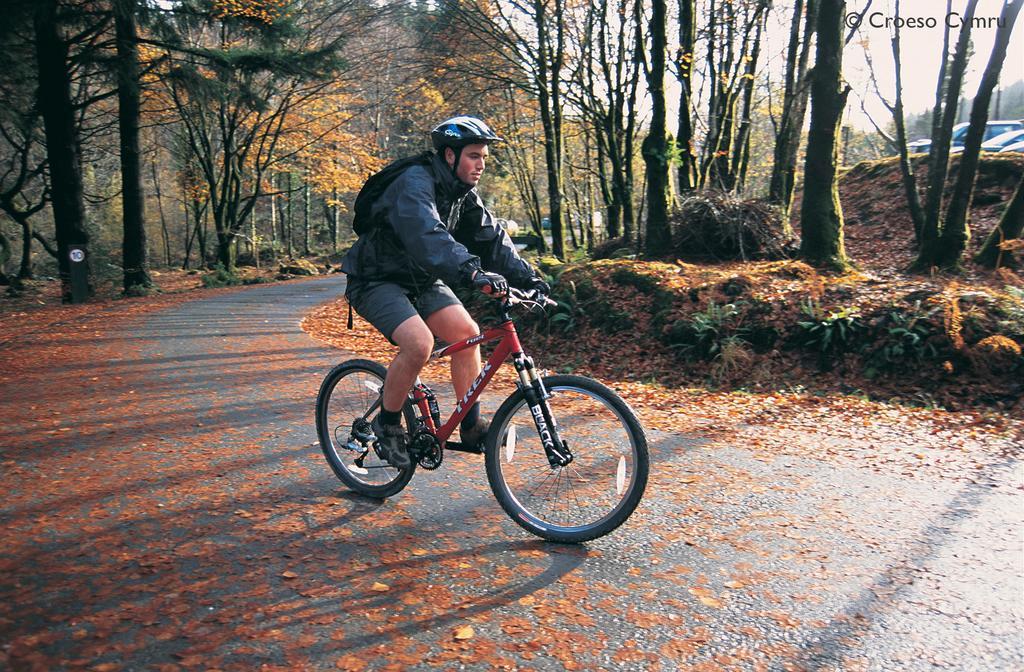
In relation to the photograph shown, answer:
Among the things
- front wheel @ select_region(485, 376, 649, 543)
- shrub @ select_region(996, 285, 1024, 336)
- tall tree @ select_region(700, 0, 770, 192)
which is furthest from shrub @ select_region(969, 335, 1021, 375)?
tall tree @ select_region(700, 0, 770, 192)

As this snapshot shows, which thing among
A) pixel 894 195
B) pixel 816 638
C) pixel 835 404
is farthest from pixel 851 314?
pixel 894 195

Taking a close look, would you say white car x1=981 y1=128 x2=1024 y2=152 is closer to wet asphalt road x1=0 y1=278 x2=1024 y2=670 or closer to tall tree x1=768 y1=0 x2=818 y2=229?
tall tree x1=768 y1=0 x2=818 y2=229

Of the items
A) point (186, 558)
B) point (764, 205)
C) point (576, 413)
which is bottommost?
point (186, 558)

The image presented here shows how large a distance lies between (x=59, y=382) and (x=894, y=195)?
58.9ft

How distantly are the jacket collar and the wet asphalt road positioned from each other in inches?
71.5

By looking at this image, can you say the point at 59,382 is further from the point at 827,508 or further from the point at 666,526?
the point at 827,508

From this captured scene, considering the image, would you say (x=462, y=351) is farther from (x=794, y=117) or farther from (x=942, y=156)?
(x=794, y=117)

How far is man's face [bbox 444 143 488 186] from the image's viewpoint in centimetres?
381

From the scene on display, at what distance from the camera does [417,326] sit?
3787 mm

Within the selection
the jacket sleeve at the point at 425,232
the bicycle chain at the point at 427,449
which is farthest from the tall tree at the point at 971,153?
the bicycle chain at the point at 427,449

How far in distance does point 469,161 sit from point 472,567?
6.86 ft

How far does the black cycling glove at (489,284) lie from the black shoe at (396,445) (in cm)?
110

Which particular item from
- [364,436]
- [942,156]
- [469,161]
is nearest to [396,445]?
[364,436]

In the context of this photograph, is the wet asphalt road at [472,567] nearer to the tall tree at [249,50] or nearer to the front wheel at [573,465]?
the front wheel at [573,465]
